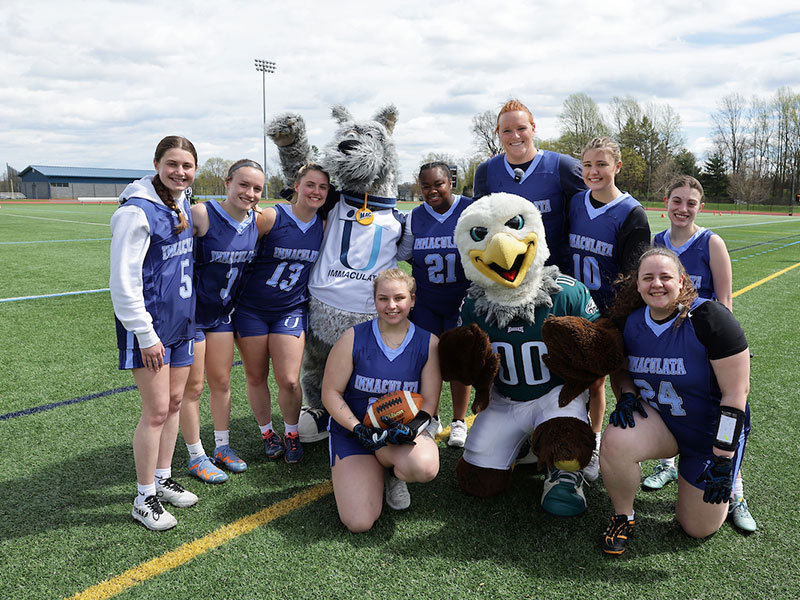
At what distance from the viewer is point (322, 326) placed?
356cm

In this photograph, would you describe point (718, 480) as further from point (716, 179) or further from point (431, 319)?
point (716, 179)

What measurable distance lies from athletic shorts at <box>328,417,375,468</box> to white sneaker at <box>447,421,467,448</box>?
2.94ft

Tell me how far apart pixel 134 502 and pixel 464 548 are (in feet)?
5.65

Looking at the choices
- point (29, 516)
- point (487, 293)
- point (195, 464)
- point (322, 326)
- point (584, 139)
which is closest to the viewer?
point (29, 516)

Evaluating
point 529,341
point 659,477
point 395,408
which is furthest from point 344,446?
point 659,477

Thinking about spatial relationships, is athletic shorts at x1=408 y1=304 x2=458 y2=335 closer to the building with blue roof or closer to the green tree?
the green tree

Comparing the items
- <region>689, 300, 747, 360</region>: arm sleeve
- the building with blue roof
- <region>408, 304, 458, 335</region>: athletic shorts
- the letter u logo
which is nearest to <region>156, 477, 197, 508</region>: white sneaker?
the letter u logo

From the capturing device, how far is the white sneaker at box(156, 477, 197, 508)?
9.70 feet

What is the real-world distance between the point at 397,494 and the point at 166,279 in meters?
1.59

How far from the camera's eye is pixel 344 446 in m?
3.00

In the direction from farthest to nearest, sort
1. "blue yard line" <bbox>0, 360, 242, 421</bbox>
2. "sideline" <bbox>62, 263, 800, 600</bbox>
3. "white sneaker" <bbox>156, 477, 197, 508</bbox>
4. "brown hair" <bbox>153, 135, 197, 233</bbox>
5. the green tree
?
the green tree, "blue yard line" <bbox>0, 360, 242, 421</bbox>, "white sneaker" <bbox>156, 477, 197, 508</bbox>, "brown hair" <bbox>153, 135, 197, 233</bbox>, "sideline" <bbox>62, 263, 800, 600</bbox>

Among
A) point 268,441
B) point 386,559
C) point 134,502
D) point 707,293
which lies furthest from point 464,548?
point 707,293

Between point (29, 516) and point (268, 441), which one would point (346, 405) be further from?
point (29, 516)

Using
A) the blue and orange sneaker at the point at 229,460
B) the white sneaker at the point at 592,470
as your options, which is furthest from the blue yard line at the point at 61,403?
the white sneaker at the point at 592,470
